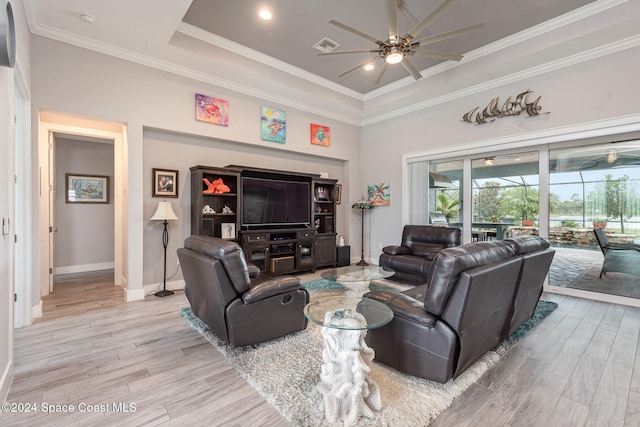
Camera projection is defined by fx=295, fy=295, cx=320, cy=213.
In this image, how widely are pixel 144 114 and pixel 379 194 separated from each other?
14.6ft

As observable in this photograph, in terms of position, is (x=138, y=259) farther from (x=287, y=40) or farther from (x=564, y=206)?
(x=564, y=206)

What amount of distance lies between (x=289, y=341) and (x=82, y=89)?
3.80 metres

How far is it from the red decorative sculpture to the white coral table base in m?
3.44

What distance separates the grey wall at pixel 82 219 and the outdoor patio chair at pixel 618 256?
849cm

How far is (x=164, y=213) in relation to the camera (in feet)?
13.2

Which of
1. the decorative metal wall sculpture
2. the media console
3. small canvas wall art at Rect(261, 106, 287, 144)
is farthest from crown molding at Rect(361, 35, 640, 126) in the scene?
the media console

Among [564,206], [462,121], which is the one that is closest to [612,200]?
[564,206]

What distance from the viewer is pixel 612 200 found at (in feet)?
13.0

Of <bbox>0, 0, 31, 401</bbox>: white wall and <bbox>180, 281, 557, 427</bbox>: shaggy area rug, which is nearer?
<bbox>180, 281, 557, 427</bbox>: shaggy area rug

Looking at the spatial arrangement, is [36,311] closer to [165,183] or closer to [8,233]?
[8,233]

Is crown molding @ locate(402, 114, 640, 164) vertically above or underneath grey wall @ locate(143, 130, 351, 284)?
above

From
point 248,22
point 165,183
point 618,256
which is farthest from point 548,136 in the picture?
point 165,183

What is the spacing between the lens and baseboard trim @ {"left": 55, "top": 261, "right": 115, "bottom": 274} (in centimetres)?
564

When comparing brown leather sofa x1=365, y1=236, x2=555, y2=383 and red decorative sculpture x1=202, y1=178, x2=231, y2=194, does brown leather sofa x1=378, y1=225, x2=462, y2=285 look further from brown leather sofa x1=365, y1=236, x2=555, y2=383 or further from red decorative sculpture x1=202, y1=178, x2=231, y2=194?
red decorative sculpture x1=202, y1=178, x2=231, y2=194
